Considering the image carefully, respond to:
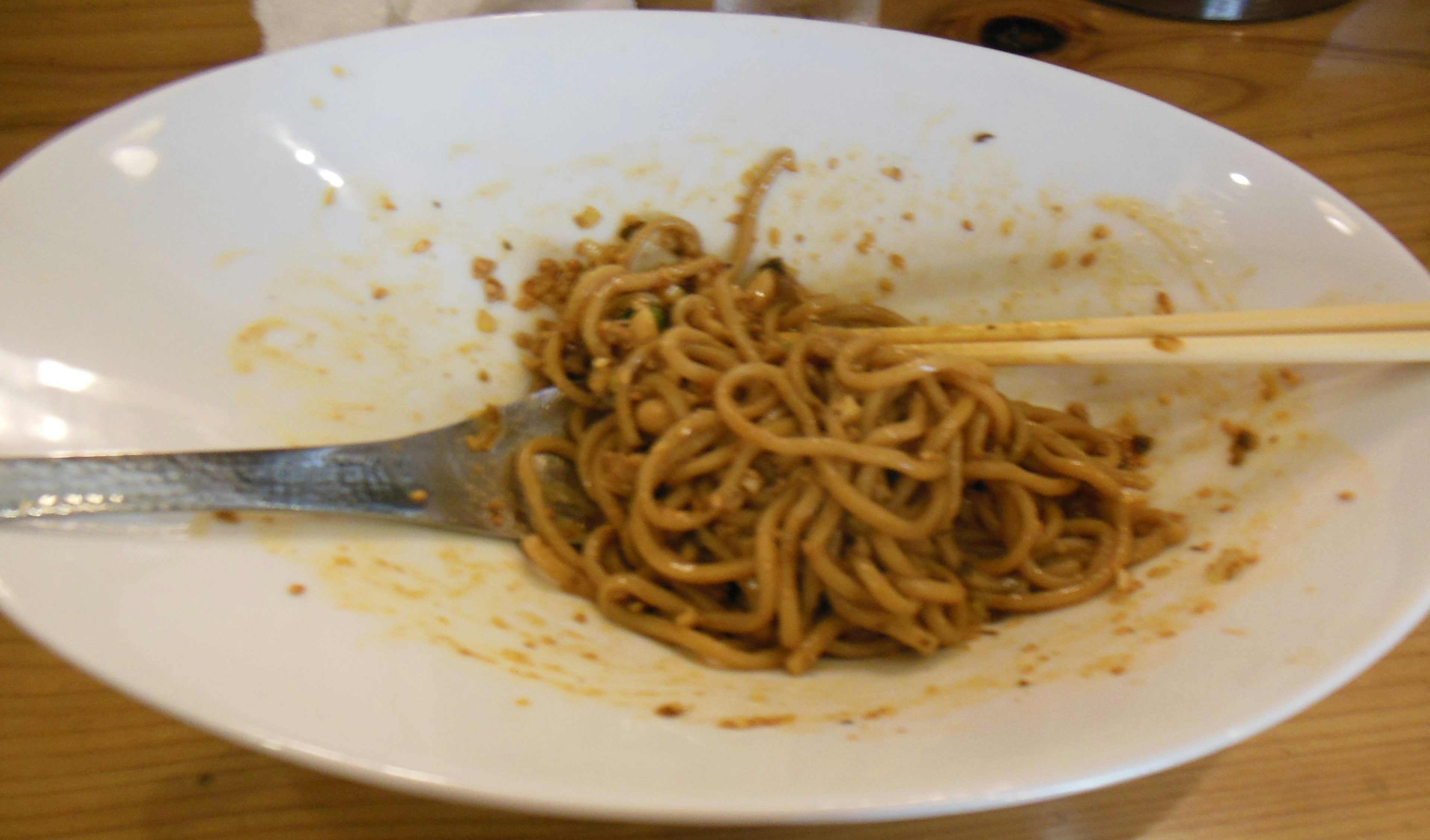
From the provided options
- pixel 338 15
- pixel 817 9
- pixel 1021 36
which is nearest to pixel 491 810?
pixel 338 15

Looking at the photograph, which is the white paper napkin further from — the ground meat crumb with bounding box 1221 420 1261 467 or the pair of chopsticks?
the ground meat crumb with bounding box 1221 420 1261 467

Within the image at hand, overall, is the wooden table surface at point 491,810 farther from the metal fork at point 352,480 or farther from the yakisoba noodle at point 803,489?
the metal fork at point 352,480

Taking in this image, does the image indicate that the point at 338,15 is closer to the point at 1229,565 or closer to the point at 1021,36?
the point at 1021,36

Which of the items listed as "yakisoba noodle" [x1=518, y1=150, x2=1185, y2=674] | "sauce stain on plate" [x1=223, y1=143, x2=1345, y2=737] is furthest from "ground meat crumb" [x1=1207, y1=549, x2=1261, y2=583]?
"yakisoba noodle" [x1=518, y1=150, x2=1185, y2=674]

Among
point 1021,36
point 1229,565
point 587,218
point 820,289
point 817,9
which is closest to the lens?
point 1229,565

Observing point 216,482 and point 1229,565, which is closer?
point 216,482

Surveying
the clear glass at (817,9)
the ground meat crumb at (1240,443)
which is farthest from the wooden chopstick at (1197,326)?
the clear glass at (817,9)
